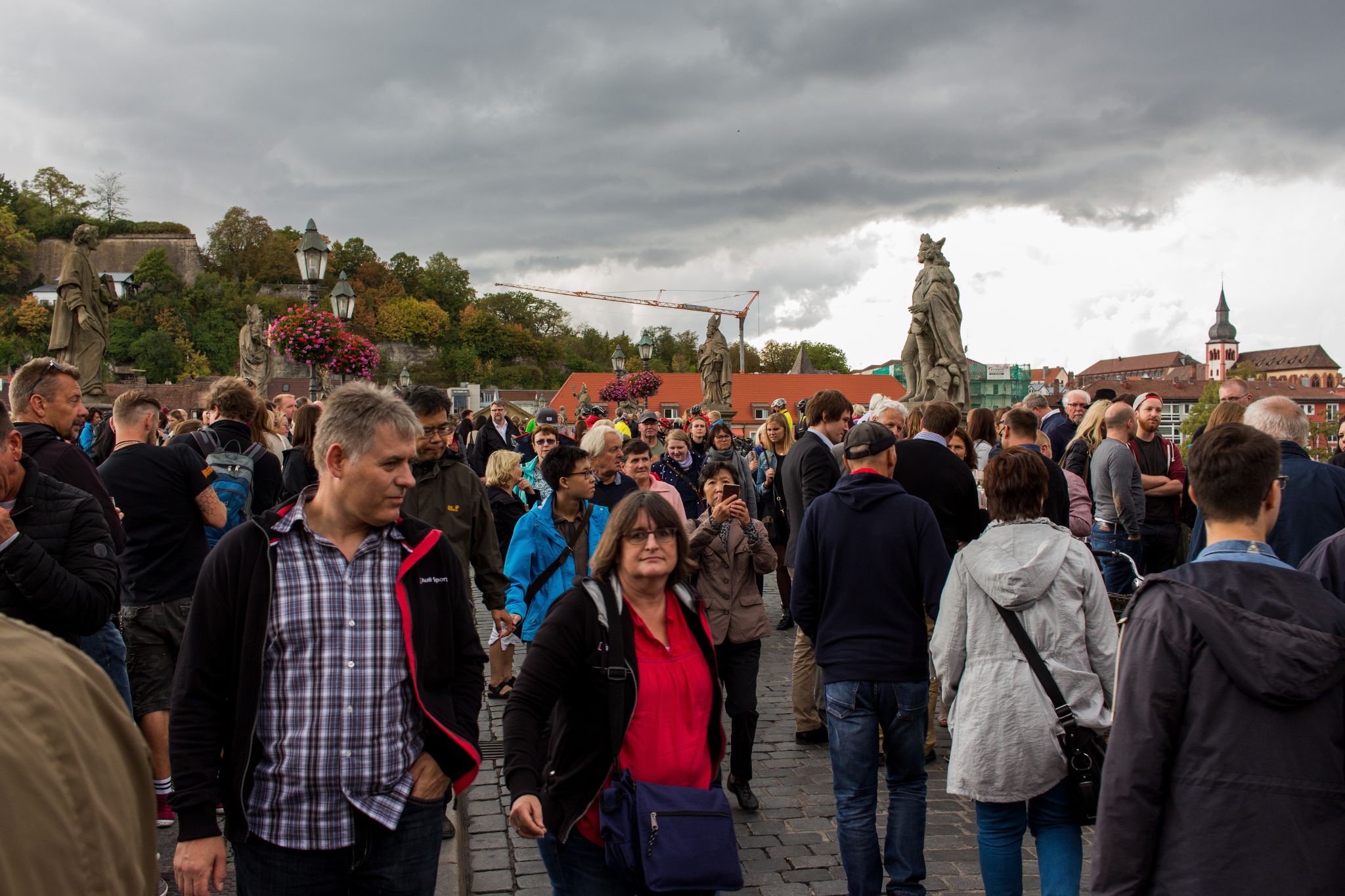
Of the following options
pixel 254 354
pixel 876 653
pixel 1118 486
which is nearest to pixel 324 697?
pixel 876 653

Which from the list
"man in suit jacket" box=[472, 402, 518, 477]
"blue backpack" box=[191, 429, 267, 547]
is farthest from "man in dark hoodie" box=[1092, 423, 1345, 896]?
"man in suit jacket" box=[472, 402, 518, 477]

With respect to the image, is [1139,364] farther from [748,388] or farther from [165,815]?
[165,815]

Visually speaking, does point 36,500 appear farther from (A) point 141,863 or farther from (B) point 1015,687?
(B) point 1015,687

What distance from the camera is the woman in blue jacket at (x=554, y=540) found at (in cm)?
545

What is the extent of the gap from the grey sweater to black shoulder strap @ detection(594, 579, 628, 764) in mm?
5416

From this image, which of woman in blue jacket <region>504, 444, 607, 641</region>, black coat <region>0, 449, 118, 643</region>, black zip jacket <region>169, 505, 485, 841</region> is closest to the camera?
black zip jacket <region>169, 505, 485, 841</region>

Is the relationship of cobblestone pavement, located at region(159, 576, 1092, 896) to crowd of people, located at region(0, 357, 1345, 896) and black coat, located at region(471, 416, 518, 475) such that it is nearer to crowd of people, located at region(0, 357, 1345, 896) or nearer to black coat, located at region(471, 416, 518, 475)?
crowd of people, located at region(0, 357, 1345, 896)

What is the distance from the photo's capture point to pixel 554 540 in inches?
218

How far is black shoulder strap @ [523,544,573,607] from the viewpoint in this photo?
549 centimetres

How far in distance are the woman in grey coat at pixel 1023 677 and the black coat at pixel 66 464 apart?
353 cm

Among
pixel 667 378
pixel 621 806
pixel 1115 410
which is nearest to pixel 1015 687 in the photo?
pixel 621 806

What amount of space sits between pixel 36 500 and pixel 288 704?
1.70 m

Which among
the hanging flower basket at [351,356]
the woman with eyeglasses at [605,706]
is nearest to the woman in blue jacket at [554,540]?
the woman with eyeglasses at [605,706]

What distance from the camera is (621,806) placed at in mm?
2838
